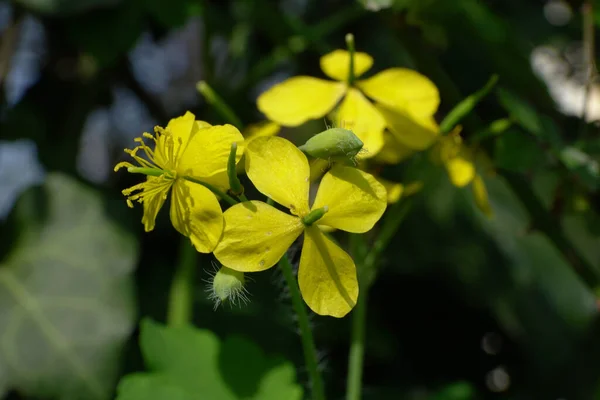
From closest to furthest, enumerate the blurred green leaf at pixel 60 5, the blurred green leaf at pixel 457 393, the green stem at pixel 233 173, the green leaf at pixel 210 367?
the green stem at pixel 233 173 < the green leaf at pixel 210 367 < the blurred green leaf at pixel 457 393 < the blurred green leaf at pixel 60 5

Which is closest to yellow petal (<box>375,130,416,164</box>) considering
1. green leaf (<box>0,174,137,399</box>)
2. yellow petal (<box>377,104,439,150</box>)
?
yellow petal (<box>377,104,439,150</box>)

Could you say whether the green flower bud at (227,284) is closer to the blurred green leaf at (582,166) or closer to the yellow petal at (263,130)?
the yellow petal at (263,130)

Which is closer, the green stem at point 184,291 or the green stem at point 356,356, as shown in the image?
the green stem at point 356,356

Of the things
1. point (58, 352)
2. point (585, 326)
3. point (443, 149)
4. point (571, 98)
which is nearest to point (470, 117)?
point (443, 149)

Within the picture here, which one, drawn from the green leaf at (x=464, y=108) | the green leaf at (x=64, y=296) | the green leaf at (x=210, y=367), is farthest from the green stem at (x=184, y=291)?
the green leaf at (x=464, y=108)

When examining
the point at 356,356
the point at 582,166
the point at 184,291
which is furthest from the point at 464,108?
the point at 184,291

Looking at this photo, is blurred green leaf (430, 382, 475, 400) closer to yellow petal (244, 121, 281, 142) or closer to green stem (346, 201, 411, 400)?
green stem (346, 201, 411, 400)
